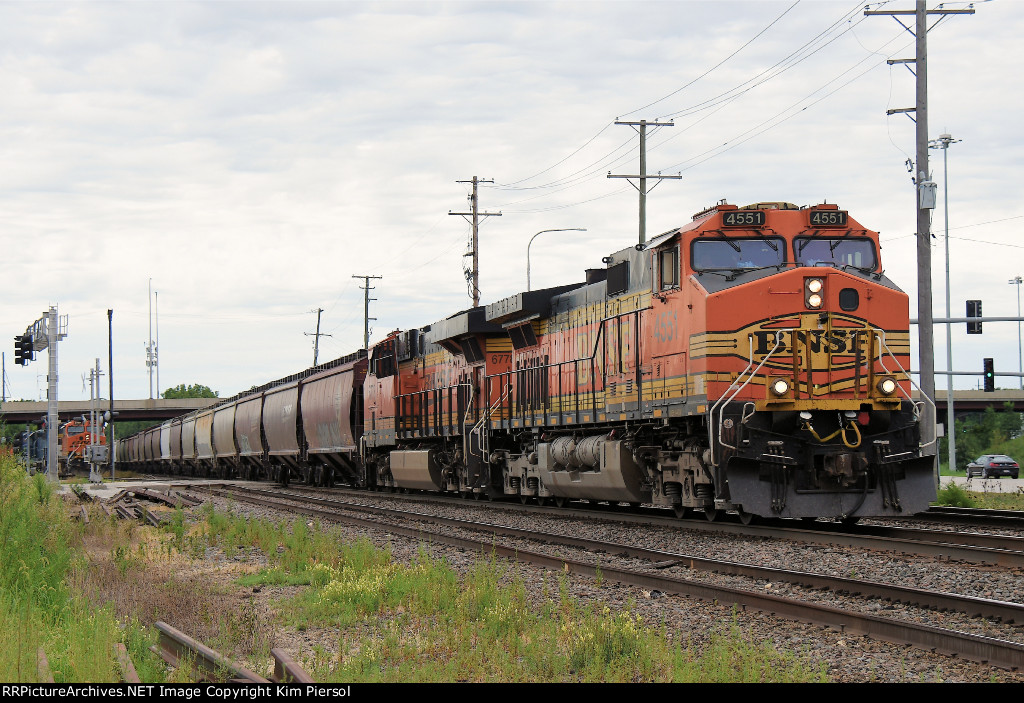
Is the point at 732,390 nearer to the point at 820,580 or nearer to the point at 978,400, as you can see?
the point at 820,580

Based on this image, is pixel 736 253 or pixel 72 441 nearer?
pixel 736 253

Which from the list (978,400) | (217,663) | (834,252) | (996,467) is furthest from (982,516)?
(978,400)

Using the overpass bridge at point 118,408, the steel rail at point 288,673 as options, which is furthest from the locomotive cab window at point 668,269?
the overpass bridge at point 118,408

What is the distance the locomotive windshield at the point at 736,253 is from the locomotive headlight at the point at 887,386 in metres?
2.06

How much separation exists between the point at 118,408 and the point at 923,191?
85.3m

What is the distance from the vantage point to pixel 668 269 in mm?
15266

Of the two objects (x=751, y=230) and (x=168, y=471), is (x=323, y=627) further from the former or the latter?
(x=168, y=471)

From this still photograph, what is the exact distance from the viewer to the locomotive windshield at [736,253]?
1455 cm

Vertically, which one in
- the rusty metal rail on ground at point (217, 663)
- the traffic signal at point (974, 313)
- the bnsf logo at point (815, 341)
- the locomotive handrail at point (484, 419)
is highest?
the traffic signal at point (974, 313)

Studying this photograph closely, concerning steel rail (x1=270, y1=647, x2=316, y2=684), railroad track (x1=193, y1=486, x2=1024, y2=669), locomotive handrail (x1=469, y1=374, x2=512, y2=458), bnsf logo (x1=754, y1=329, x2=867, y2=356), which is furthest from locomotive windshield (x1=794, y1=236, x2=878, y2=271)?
steel rail (x1=270, y1=647, x2=316, y2=684)

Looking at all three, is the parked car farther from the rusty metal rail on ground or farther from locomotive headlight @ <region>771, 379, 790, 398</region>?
the rusty metal rail on ground

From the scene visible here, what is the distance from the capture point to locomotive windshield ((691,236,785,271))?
573 inches

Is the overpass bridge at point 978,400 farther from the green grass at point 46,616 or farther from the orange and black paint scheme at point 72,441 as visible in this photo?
the green grass at point 46,616

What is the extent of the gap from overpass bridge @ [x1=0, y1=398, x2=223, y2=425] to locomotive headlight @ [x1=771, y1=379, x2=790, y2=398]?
80409mm
